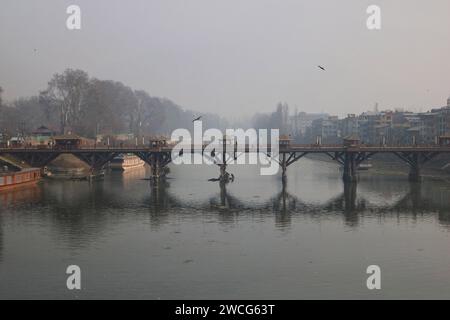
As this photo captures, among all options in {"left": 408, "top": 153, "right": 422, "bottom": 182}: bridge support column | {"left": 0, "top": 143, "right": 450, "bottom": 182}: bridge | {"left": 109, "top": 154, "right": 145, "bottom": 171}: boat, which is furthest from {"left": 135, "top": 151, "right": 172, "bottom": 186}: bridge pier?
{"left": 408, "top": 153, "right": 422, "bottom": 182}: bridge support column

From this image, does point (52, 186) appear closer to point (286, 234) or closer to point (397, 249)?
point (286, 234)

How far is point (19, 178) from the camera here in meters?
69.8

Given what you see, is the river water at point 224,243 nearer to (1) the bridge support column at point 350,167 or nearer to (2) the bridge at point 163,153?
(2) the bridge at point 163,153

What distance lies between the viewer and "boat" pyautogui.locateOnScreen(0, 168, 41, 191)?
217 feet

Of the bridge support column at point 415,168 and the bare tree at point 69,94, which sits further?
the bare tree at point 69,94

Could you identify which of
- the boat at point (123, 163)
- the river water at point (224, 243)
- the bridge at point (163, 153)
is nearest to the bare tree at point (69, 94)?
the boat at point (123, 163)

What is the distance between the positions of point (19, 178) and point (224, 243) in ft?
133

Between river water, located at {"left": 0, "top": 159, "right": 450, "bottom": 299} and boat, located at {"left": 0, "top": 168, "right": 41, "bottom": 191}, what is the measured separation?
2.99 metres

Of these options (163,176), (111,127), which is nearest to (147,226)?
(163,176)

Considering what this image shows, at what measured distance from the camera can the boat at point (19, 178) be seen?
66.3 meters

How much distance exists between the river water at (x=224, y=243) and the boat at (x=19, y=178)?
2987 millimetres

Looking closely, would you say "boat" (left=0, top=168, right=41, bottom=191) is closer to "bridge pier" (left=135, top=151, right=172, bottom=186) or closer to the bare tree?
"bridge pier" (left=135, top=151, right=172, bottom=186)

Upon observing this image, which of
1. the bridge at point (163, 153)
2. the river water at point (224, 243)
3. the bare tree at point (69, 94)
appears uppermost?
the bare tree at point (69, 94)

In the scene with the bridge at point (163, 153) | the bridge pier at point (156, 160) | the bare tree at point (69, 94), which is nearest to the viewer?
the bridge pier at point (156, 160)
